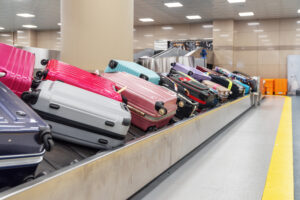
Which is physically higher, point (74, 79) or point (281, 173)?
point (74, 79)

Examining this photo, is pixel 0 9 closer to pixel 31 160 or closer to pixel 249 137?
pixel 249 137

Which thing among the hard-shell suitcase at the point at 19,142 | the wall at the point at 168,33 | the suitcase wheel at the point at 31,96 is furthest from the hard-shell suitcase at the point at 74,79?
the wall at the point at 168,33

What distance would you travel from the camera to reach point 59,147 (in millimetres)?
2047

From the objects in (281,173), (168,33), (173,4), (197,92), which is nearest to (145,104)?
(281,173)

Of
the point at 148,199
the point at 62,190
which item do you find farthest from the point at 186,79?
the point at 62,190

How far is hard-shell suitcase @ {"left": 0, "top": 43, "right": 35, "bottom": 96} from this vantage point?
1.92 meters

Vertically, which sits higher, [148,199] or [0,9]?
[0,9]

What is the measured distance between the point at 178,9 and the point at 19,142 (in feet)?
52.0

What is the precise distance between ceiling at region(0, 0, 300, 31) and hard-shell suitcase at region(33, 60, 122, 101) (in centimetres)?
1257

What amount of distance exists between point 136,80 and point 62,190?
1.75 metres

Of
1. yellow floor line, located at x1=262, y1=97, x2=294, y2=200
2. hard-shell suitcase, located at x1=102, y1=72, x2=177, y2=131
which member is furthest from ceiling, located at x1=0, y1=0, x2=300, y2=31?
hard-shell suitcase, located at x1=102, y1=72, x2=177, y2=131

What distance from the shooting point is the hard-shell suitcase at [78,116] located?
1.82 meters

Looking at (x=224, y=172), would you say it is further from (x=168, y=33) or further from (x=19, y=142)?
(x=168, y=33)

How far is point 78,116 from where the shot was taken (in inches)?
73.8
